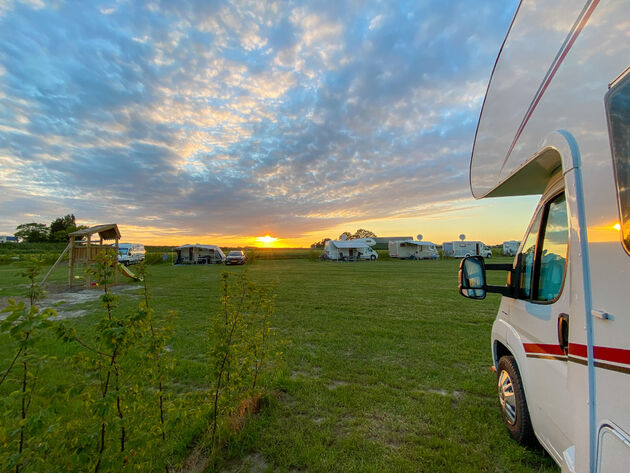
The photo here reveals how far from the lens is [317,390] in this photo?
3.56 metres

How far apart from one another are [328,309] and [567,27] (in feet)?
25.5

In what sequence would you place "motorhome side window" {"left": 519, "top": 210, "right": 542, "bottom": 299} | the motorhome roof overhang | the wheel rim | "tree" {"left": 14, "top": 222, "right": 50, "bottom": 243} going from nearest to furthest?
1. the motorhome roof overhang
2. "motorhome side window" {"left": 519, "top": 210, "right": 542, "bottom": 299}
3. the wheel rim
4. "tree" {"left": 14, "top": 222, "right": 50, "bottom": 243}

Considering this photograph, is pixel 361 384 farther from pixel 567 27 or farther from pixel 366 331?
pixel 567 27

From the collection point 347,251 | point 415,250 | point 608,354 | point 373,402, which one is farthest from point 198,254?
point 608,354

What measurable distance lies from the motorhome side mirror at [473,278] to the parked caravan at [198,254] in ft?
122

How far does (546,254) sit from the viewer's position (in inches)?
81.0

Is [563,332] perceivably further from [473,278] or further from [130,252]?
[130,252]

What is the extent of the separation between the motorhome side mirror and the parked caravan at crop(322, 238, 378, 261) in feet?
121

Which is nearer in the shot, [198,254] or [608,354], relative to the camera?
[608,354]

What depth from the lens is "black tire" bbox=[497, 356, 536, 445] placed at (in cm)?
237

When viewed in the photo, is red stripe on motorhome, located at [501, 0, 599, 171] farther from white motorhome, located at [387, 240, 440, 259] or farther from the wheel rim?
white motorhome, located at [387, 240, 440, 259]

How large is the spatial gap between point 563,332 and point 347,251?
1519 inches

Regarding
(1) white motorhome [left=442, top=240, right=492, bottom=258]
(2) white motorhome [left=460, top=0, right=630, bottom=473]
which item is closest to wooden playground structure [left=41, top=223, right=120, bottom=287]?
(2) white motorhome [left=460, top=0, right=630, bottom=473]

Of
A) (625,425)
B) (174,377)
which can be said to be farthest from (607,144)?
(174,377)
